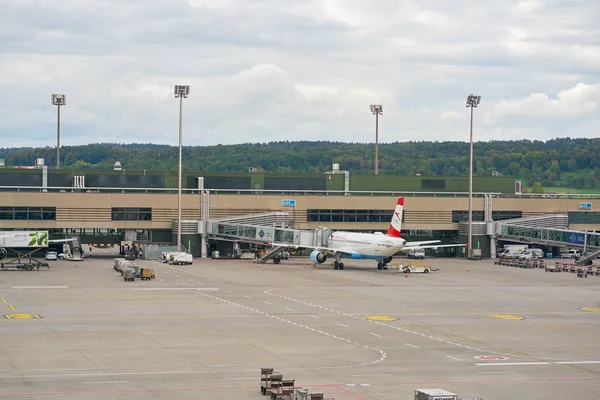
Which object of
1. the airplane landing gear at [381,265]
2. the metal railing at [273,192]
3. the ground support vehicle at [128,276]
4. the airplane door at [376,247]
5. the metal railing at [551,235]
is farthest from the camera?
the metal railing at [273,192]

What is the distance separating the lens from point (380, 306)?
267ft

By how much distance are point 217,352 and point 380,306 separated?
2834 centimetres

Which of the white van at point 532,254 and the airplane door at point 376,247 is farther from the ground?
the airplane door at point 376,247

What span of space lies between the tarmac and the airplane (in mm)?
9179

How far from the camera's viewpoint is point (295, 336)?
6259 cm

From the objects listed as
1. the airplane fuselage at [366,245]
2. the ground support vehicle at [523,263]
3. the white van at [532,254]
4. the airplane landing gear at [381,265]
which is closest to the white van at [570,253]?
the white van at [532,254]

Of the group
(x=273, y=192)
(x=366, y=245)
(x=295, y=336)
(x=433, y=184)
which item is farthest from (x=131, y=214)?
(x=295, y=336)

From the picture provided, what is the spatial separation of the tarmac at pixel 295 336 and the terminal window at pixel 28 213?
28356 mm

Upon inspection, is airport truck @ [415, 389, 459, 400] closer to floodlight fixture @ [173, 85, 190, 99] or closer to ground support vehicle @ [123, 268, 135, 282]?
ground support vehicle @ [123, 268, 135, 282]

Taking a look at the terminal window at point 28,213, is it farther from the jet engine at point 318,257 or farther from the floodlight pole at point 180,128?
the jet engine at point 318,257

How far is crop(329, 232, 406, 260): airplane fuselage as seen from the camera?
11706 centimetres

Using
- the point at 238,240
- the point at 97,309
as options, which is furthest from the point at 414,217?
the point at 97,309

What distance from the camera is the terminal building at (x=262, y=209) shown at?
137 metres

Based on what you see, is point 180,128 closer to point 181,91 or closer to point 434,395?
point 181,91
